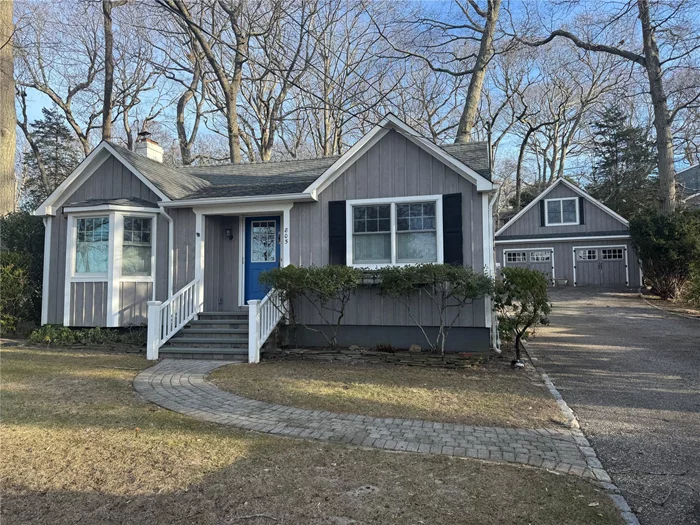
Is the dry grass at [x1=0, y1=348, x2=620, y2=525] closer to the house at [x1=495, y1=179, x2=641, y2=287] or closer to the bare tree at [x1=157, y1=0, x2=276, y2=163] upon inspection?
the bare tree at [x1=157, y1=0, x2=276, y2=163]

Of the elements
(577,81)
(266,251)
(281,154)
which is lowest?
(266,251)

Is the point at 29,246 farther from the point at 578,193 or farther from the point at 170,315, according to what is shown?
the point at 578,193

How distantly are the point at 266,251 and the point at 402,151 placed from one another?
Answer: 379cm

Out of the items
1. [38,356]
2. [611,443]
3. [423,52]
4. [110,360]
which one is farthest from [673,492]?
[423,52]

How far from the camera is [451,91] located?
25.9m

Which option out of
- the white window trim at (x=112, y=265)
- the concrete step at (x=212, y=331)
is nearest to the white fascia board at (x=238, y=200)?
the white window trim at (x=112, y=265)

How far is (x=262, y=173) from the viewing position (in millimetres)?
11664

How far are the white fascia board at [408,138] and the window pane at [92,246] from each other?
463 centimetres

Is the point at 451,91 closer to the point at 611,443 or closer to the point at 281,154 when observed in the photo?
the point at 281,154

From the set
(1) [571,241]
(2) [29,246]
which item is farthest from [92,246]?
(1) [571,241]

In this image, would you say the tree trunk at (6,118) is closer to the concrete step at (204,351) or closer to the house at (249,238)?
the house at (249,238)

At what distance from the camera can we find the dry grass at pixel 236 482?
278 centimetres

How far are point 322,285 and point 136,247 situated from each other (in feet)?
15.1

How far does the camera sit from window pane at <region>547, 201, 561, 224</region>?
24203mm
